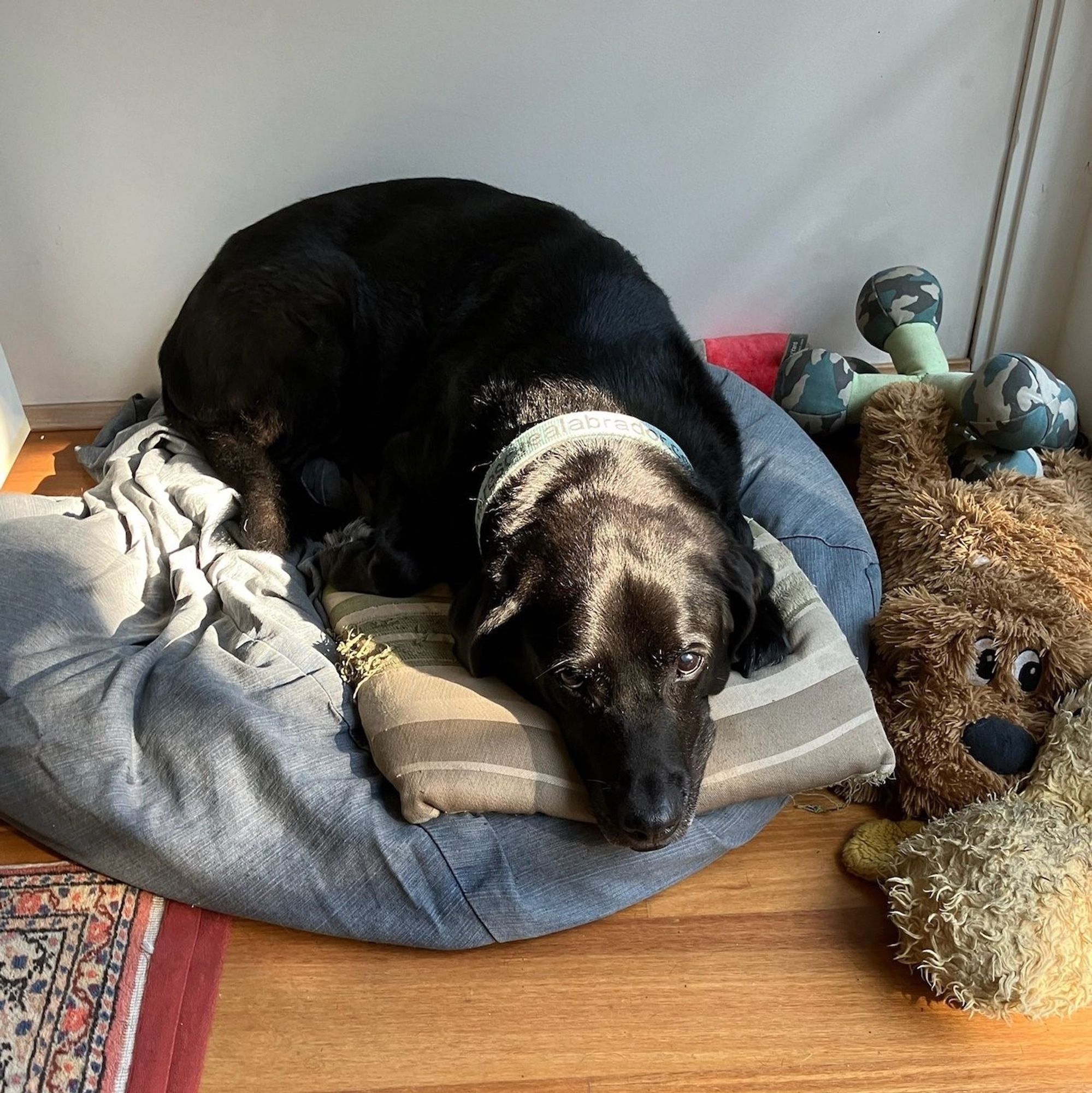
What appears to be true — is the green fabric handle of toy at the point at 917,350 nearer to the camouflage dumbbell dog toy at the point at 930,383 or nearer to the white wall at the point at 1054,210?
the camouflage dumbbell dog toy at the point at 930,383

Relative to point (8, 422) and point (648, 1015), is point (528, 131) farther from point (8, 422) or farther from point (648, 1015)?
point (648, 1015)

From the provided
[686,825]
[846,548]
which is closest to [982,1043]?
[686,825]

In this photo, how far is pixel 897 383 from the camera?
2316 millimetres

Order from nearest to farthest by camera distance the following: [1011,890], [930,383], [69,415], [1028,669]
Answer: [1011,890] < [1028,669] < [930,383] < [69,415]

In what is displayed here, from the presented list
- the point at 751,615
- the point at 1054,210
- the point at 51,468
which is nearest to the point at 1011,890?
the point at 751,615

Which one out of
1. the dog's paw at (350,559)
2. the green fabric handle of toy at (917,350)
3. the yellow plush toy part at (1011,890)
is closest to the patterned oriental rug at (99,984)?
the dog's paw at (350,559)

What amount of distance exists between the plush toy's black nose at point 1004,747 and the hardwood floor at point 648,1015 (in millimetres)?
285

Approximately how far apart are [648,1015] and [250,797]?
676 millimetres

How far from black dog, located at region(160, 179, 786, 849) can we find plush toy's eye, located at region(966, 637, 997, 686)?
0.31 m

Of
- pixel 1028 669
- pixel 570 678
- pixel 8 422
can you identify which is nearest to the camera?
pixel 570 678

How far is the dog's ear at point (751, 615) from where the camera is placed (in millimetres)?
1588

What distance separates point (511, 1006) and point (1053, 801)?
2.85 ft

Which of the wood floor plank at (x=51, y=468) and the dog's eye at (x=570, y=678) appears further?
the wood floor plank at (x=51, y=468)

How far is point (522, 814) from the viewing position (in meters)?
1.58
